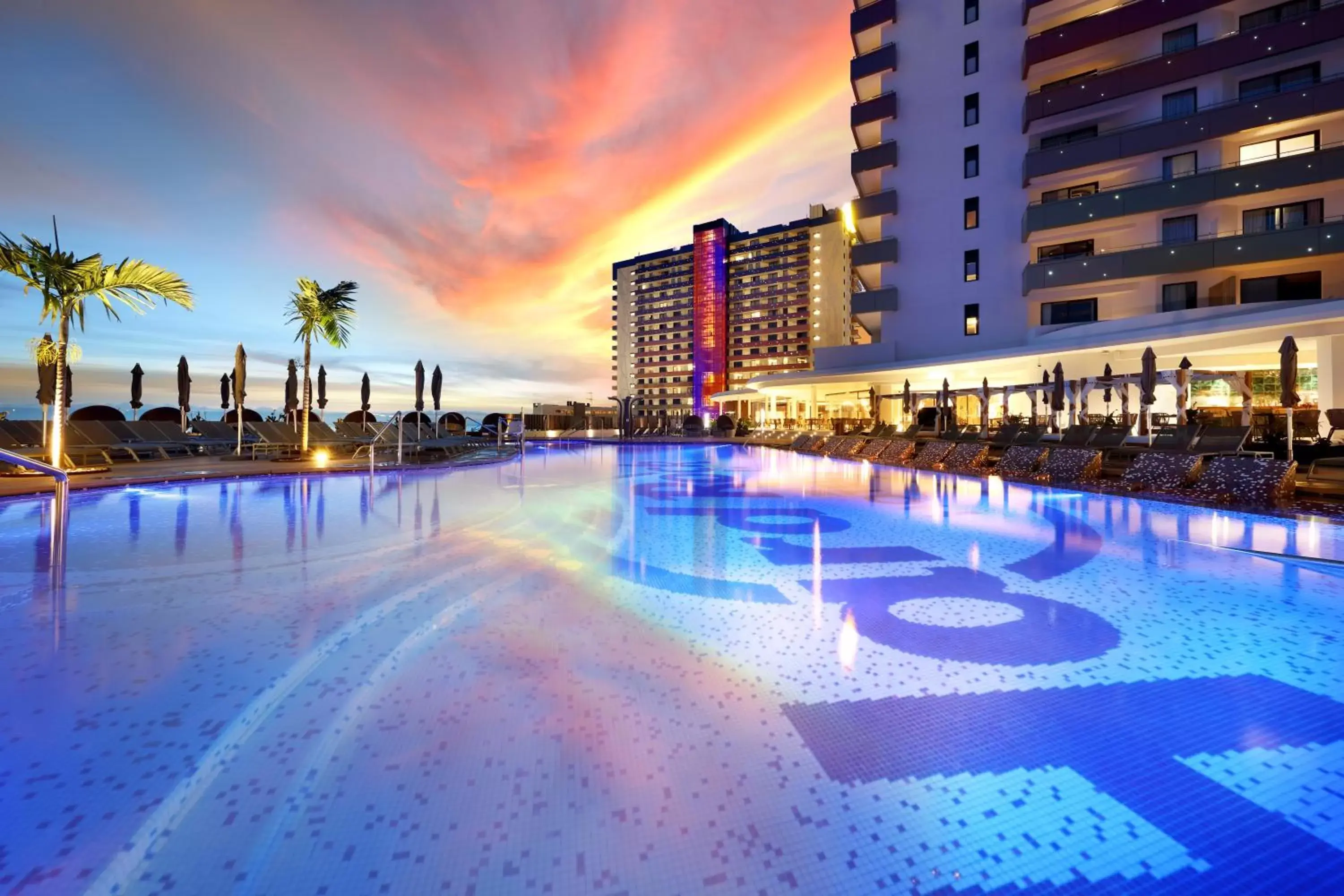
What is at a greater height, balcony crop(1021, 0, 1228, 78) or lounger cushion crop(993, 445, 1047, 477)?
balcony crop(1021, 0, 1228, 78)

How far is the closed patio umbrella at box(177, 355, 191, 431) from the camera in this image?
707 inches

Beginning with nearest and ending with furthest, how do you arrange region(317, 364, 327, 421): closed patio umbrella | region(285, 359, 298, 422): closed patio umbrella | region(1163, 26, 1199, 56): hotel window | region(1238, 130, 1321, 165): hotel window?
region(1238, 130, 1321, 165): hotel window
region(1163, 26, 1199, 56): hotel window
region(285, 359, 298, 422): closed patio umbrella
region(317, 364, 327, 421): closed patio umbrella

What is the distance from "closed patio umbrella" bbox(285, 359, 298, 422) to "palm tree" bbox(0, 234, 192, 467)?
1033 centimetres

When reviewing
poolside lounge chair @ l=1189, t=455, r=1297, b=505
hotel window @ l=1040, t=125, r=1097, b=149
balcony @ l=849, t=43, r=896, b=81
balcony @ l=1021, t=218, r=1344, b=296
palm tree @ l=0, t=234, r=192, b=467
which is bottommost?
poolside lounge chair @ l=1189, t=455, r=1297, b=505

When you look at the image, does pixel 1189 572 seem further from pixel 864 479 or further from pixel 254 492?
pixel 254 492

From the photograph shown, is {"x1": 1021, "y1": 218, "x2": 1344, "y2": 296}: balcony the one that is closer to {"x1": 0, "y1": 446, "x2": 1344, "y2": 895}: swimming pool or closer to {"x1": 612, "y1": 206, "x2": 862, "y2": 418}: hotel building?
{"x1": 0, "y1": 446, "x2": 1344, "y2": 895}: swimming pool

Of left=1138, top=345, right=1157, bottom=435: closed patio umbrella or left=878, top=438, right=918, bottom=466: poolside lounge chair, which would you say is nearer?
left=1138, top=345, right=1157, bottom=435: closed patio umbrella

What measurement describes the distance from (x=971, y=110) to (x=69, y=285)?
101ft

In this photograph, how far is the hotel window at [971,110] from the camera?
2417 centimetres

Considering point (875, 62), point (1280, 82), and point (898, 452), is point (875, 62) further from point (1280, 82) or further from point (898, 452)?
point (898, 452)

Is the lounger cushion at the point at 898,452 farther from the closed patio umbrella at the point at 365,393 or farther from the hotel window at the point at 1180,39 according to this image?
the closed patio umbrella at the point at 365,393

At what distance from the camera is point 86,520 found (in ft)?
22.1

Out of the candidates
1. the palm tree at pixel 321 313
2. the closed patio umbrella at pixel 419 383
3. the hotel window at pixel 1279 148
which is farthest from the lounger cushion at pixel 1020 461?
the closed patio umbrella at pixel 419 383

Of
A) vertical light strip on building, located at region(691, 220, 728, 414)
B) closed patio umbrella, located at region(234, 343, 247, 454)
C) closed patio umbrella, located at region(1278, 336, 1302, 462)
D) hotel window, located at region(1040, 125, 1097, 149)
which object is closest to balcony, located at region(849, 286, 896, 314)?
hotel window, located at region(1040, 125, 1097, 149)
